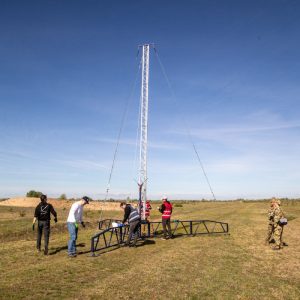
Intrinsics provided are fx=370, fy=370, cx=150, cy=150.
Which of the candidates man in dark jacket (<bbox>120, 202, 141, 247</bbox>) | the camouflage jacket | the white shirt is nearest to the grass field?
man in dark jacket (<bbox>120, 202, 141, 247</bbox>)

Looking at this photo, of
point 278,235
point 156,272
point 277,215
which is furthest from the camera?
point 277,215

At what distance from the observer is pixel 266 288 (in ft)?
34.4

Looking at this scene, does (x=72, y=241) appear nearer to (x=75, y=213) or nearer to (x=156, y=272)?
(x=75, y=213)

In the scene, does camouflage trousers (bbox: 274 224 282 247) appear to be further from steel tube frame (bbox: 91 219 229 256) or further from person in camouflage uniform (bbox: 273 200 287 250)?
steel tube frame (bbox: 91 219 229 256)

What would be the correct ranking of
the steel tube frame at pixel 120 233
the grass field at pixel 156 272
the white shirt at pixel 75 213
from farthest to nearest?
the steel tube frame at pixel 120 233, the white shirt at pixel 75 213, the grass field at pixel 156 272

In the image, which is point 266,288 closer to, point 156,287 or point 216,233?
point 156,287

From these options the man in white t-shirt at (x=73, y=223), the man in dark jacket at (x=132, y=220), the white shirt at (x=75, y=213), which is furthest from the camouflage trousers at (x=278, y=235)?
the white shirt at (x=75, y=213)

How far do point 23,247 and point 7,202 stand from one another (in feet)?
215

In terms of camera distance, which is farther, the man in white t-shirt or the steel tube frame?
the steel tube frame

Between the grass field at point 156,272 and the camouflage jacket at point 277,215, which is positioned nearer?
the grass field at point 156,272

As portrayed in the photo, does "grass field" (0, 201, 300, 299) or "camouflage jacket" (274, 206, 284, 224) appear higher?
"camouflage jacket" (274, 206, 284, 224)

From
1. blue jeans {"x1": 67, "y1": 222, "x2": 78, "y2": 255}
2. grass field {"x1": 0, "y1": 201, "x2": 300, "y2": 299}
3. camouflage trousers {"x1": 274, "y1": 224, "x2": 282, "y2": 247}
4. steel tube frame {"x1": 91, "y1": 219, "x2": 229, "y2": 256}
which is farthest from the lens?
camouflage trousers {"x1": 274, "y1": 224, "x2": 282, "y2": 247}

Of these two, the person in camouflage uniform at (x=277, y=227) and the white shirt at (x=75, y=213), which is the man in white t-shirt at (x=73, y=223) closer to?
the white shirt at (x=75, y=213)

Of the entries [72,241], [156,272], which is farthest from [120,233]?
[156,272]
